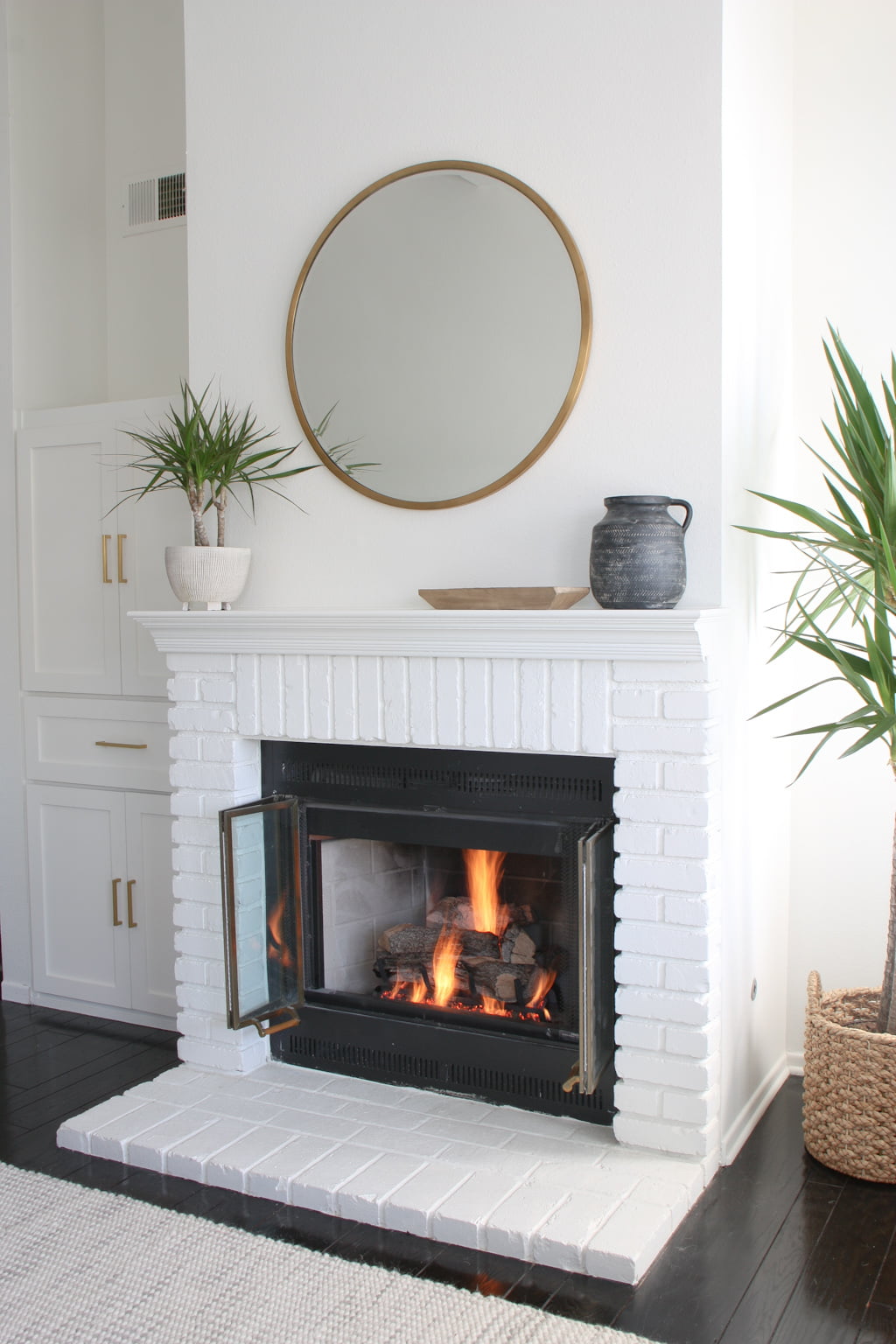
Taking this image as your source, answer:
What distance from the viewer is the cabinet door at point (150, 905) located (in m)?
3.29

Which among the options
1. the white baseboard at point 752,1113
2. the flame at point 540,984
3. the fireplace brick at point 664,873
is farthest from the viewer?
the flame at point 540,984

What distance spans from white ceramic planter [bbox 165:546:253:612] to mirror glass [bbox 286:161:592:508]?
A: 332 millimetres

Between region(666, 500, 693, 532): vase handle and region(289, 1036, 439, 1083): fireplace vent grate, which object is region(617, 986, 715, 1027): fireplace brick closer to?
region(289, 1036, 439, 1083): fireplace vent grate

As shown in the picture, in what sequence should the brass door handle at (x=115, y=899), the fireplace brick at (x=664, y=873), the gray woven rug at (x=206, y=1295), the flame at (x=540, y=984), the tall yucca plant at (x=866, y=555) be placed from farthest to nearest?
1. the brass door handle at (x=115, y=899)
2. the flame at (x=540, y=984)
3. the fireplace brick at (x=664, y=873)
4. the tall yucca plant at (x=866, y=555)
5. the gray woven rug at (x=206, y=1295)

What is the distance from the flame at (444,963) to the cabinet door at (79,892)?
3.41 ft

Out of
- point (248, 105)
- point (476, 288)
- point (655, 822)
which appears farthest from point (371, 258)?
point (655, 822)

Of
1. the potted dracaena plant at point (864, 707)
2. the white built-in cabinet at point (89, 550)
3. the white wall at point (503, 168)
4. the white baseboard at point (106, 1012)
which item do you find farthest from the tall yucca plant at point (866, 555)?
the white baseboard at point (106, 1012)

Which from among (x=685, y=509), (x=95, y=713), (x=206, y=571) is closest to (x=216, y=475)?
(x=206, y=571)

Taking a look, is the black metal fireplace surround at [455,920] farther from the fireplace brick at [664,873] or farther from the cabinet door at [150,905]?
the cabinet door at [150,905]

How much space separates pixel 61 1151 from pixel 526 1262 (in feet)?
3.61

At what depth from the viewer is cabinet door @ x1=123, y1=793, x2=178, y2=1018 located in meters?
3.29

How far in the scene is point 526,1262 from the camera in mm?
2096

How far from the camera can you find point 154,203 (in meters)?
3.60

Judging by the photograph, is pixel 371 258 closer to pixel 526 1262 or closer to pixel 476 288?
pixel 476 288
